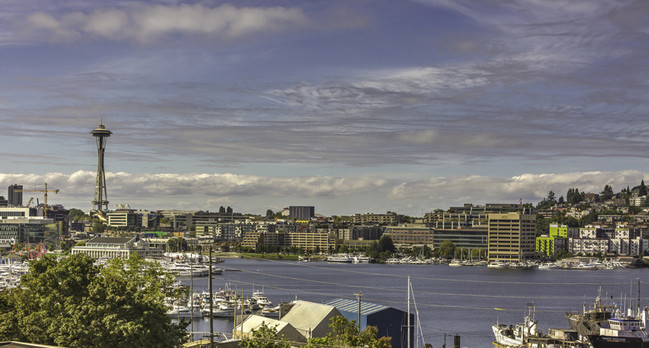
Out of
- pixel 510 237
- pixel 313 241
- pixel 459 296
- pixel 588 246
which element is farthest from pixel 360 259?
pixel 459 296

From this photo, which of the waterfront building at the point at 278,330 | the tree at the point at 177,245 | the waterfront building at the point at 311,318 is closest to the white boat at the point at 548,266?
the tree at the point at 177,245

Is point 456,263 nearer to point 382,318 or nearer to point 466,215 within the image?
point 466,215

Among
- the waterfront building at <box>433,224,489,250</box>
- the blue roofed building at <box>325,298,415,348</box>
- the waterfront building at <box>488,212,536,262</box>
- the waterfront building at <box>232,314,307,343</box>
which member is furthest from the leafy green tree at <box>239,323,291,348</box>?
the waterfront building at <box>433,224,489,250</box>

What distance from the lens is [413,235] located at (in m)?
163

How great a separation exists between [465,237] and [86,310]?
446 ft

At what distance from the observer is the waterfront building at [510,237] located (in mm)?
129250

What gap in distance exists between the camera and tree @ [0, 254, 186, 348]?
18.6 metres

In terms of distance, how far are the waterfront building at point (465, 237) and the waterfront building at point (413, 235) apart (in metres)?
4.45

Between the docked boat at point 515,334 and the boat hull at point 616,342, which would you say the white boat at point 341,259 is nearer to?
the docked boat at point 515,334

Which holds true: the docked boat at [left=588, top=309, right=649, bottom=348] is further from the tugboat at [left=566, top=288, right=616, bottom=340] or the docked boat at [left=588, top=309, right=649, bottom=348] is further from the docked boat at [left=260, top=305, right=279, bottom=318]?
the docked boat at [left=260, top=305, right=279, bottom=318]

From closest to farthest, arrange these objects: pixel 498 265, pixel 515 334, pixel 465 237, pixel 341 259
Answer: pixel 515 334 → pixel 498 265 → pixel 341 259 → pixel 465 237

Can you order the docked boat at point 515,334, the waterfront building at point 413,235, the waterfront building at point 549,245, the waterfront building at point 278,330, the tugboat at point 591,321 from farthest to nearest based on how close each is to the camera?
the waterfront building at point 413,235, the waterfront building at point 549,245, the docked boat at point 515,334, the tugboat at point 591,321, the waterfront building at point 278,330

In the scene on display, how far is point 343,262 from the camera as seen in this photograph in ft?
463

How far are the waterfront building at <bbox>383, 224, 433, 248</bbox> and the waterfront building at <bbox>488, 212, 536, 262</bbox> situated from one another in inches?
1153
